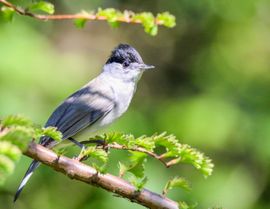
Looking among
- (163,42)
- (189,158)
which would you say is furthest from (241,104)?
(189,158)

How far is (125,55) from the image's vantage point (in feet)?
12.8

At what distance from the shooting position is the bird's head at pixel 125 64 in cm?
389

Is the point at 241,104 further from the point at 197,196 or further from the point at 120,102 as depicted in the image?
the point at 120,102

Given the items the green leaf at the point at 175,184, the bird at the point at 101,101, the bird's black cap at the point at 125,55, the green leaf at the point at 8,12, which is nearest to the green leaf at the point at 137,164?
the green leaf at the point at 175,184

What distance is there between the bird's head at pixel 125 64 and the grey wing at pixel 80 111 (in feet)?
0.99

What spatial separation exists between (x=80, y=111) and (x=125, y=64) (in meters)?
0.57

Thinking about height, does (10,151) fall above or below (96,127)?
above

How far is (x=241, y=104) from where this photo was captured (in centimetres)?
495

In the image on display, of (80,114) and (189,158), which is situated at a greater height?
(189,158)

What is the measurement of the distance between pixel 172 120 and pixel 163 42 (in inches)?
68.3

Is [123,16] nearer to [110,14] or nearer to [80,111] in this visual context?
[110,14]

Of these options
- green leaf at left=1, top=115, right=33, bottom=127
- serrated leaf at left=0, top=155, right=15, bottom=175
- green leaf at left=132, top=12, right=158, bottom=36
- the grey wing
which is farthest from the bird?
serrated leaf at left=0, top=155, right=15, bottom=175

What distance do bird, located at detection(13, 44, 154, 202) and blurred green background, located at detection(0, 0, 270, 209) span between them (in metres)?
0.42

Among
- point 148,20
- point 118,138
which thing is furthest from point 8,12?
point 118,138
